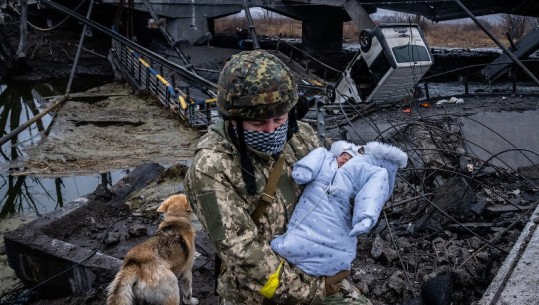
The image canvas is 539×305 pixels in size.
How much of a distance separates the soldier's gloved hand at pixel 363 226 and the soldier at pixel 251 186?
35cm

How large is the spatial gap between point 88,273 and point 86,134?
31.3 feet

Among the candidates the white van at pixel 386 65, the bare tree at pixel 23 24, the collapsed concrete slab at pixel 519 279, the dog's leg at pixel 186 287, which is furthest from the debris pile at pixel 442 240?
the bare tree at pixel 23 24

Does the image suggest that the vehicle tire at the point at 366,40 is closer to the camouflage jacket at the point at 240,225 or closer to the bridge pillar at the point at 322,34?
the camouflage jacket at the point at 240,225

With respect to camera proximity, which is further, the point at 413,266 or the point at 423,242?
the point at 423,242

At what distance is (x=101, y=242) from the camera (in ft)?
17.9

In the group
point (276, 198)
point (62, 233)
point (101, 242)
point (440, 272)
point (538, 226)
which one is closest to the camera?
point (276, 198)

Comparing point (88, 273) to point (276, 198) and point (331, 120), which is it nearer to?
point (276, 198)

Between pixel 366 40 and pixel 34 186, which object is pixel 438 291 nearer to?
pixel 34 186

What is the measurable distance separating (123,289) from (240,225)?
177cm

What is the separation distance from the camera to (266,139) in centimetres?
223

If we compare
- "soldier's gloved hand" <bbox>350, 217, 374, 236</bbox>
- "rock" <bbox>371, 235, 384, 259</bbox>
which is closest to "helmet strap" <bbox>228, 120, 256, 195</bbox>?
"soldier's gloved hand" <bbox>350, 217, 374, 236</bbox>

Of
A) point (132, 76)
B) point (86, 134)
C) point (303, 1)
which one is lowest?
point (86, 134)

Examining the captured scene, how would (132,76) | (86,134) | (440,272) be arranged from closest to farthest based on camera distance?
1. (440,272)
2. (86,134)
3. (132,76)

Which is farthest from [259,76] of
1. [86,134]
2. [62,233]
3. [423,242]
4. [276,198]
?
[86,134]
